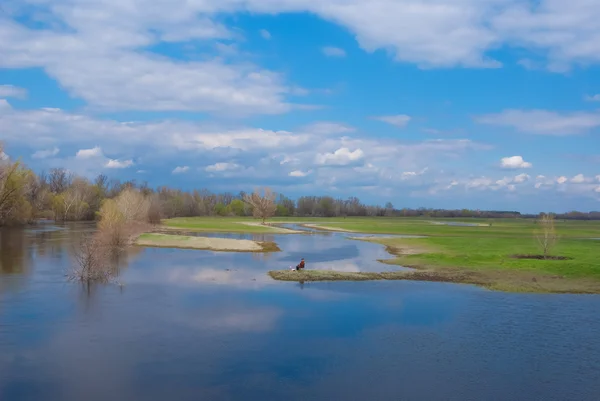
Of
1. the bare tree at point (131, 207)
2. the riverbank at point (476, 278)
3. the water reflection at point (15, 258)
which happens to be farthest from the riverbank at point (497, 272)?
the bare tree at point (131, 207)

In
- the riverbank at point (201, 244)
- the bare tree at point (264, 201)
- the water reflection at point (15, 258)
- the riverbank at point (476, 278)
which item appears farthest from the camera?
the bare tree at point (264, 201)

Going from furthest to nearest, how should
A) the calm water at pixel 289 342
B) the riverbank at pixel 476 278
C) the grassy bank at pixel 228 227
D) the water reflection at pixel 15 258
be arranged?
the grassy bank at pixel 228 227 → the water reflection at pixel 15 258 → the riverbank at pixel 476 278 → the calm water at pixel 289 342

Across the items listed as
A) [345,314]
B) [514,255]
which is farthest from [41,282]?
[514,255]

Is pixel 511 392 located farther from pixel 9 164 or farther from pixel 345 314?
pixel 9 164

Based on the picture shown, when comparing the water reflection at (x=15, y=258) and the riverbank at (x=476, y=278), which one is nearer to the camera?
the riverbank at (x=476, y=278)

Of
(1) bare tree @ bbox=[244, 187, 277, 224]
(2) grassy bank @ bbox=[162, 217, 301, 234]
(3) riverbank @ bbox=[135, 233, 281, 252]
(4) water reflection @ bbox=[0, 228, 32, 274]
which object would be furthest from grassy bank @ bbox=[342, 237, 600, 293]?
(1) bare tree @ bbox=[244, 187, 277, 224]

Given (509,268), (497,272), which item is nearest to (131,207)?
(509,268)

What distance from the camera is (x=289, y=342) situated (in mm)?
19578

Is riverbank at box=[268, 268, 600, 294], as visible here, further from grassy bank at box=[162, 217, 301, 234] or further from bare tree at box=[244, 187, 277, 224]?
bare tree at box=[244, 187, 277, 224]

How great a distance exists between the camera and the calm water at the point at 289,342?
1504 centimetres

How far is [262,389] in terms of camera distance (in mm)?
14875

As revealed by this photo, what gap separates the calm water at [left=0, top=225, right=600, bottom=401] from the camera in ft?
49.3

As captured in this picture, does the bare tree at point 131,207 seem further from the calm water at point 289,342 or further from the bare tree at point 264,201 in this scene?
the calm water at point 289,342

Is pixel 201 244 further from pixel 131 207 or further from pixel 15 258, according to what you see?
pixel 131 207
